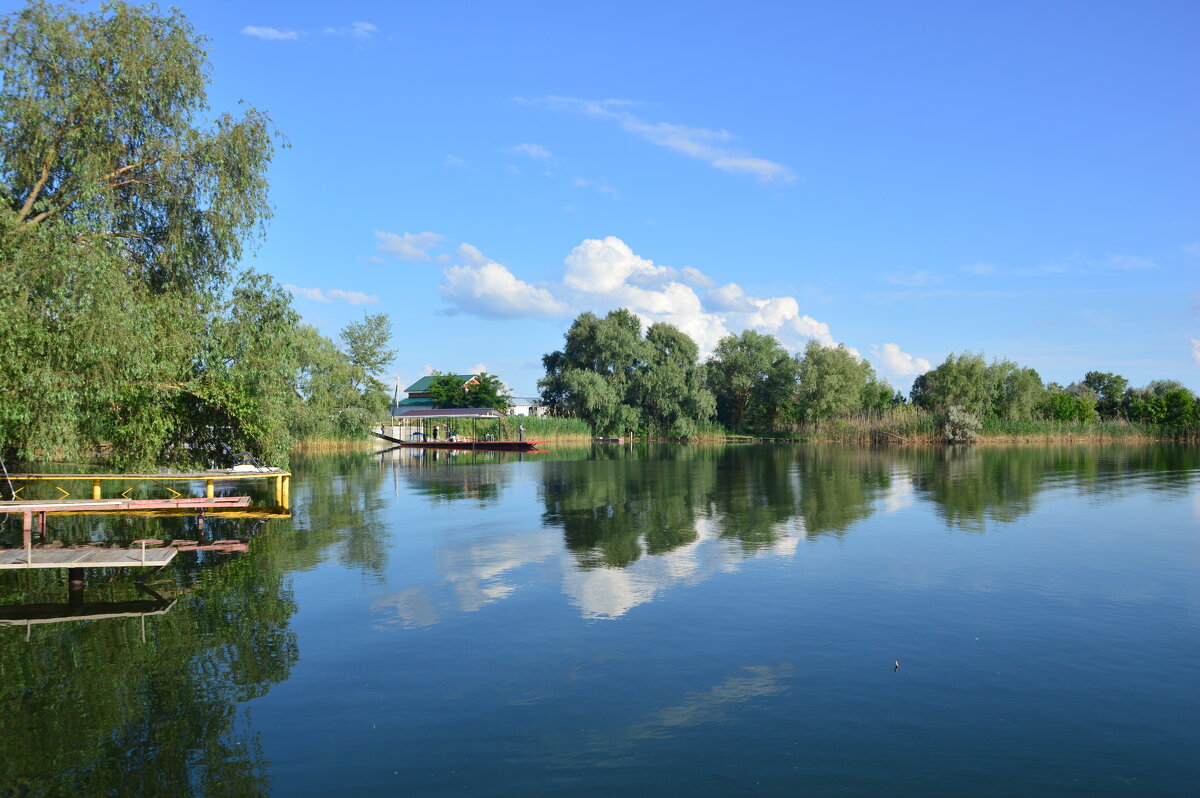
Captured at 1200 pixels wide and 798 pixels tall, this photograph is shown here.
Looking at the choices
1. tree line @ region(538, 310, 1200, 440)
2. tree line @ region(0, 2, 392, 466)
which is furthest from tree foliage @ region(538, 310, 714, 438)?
tree line @ region(0, 2, 392, 466)

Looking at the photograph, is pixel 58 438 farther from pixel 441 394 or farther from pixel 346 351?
pixel 441 394

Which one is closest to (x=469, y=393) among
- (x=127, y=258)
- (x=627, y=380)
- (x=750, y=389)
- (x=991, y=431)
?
(x=627, y=380)

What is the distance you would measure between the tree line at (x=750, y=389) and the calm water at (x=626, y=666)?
71331mm

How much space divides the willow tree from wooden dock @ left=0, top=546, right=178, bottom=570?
166 inches

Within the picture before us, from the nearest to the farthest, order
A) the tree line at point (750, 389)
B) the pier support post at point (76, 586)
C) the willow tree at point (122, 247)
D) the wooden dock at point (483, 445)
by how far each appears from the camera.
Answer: the pier support post at point (76, 586) → the willow tree at point (122, 247) → the wooden dock at point (483, 445) → the tree line at point (750, 389)

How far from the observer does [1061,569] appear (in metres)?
18.4

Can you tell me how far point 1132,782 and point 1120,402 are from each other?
13503 centimetres

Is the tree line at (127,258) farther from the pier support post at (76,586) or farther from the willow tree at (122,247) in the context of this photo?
the pier support post at (76,586)

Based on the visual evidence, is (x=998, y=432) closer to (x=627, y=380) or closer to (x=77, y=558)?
(x=627, y=380)

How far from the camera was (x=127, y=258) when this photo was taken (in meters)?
23.0

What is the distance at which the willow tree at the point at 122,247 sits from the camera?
59.6 ft

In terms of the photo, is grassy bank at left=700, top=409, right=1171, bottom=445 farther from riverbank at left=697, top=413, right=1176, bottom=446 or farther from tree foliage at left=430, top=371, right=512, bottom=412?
tree foliage at left=430, top=371, right=512, bottom=412

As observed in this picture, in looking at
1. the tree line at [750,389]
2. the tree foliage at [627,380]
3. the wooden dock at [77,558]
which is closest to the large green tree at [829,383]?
the tree line at [750,389]

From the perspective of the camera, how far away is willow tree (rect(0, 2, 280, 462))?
18172mm
